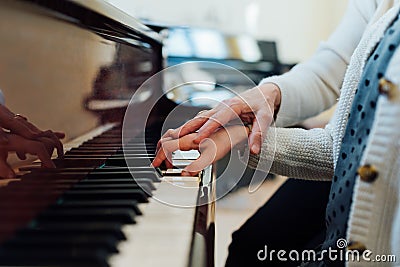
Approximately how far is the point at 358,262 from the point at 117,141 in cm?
42

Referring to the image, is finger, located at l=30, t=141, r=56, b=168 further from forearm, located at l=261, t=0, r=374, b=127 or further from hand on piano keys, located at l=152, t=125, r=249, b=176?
forearm, located at l=261, t=0, r=374, b=127

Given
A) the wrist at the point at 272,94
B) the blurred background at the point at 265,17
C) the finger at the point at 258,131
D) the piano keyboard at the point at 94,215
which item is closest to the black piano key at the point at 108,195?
the piano keyboard at the point at 94,215

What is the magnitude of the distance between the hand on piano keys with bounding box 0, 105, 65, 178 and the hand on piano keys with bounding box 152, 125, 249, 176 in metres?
0.18

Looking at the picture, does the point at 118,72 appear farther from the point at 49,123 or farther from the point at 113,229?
the point at 113,229

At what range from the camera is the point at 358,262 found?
1.91 ft

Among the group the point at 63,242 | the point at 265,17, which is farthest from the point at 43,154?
the point at 265,17

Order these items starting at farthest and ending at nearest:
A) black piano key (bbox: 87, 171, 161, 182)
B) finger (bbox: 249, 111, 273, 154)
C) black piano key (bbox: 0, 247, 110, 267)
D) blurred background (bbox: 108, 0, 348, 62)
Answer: blurred background (bbox: 108, 0, 348, 62)
finger (bbox: 249, 111, 273, 154)
black piano key (bbox: 87, 171, 161, 182)
black piano key (bbox: 0, 247, 110, 267)

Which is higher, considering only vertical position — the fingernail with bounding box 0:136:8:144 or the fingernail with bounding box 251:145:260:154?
the fingernail with bounding box 0:136:8:144

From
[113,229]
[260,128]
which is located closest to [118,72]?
[260,128]

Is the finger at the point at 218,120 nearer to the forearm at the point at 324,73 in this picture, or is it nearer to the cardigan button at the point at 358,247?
the forearm at the point at 324,73

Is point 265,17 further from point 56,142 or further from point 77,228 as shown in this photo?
point 77,228

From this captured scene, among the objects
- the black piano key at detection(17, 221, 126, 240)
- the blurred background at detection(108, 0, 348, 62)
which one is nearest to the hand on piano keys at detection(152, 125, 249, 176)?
the black piano key at detection(17, 221, 126, 240)

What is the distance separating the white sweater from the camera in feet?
1.88

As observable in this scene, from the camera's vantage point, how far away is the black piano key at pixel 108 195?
577 millimetres
